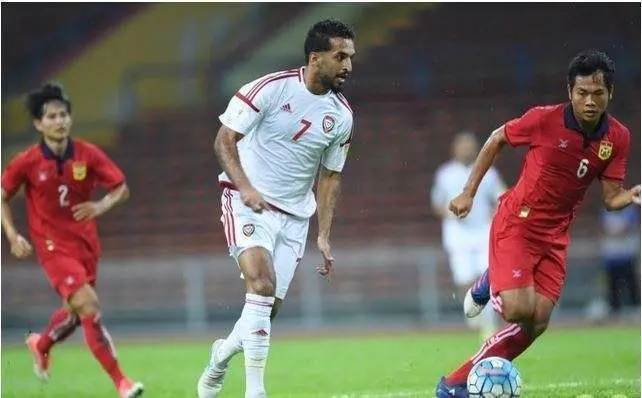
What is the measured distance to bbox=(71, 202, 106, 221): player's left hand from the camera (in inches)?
403

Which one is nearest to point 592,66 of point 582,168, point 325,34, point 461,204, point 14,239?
point 582,168

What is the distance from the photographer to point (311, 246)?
70.5 feet

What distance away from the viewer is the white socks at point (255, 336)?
778 centimetres

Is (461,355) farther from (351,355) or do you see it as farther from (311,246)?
(311,246)

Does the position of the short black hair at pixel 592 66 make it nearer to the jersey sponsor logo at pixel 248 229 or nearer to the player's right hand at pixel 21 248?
the jersey sponsor logo at pixel 248 229

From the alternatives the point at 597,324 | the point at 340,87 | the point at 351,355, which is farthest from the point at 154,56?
the point at 340,87

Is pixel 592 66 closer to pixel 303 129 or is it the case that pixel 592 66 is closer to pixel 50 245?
pixel 303 129

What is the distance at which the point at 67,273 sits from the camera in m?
10.1

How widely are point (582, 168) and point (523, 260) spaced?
0.66 meters

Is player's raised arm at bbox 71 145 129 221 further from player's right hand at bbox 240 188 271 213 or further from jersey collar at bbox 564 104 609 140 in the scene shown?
jersey collar at bbox 564 104 609 140

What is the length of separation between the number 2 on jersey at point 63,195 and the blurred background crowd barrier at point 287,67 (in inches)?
384

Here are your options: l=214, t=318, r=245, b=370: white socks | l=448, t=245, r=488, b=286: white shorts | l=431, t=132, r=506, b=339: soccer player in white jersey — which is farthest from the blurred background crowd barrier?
l=214, t=318, r=245, b=370: white socks

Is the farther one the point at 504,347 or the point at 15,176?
the point at 15,176

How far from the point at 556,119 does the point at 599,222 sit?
1400 cm
